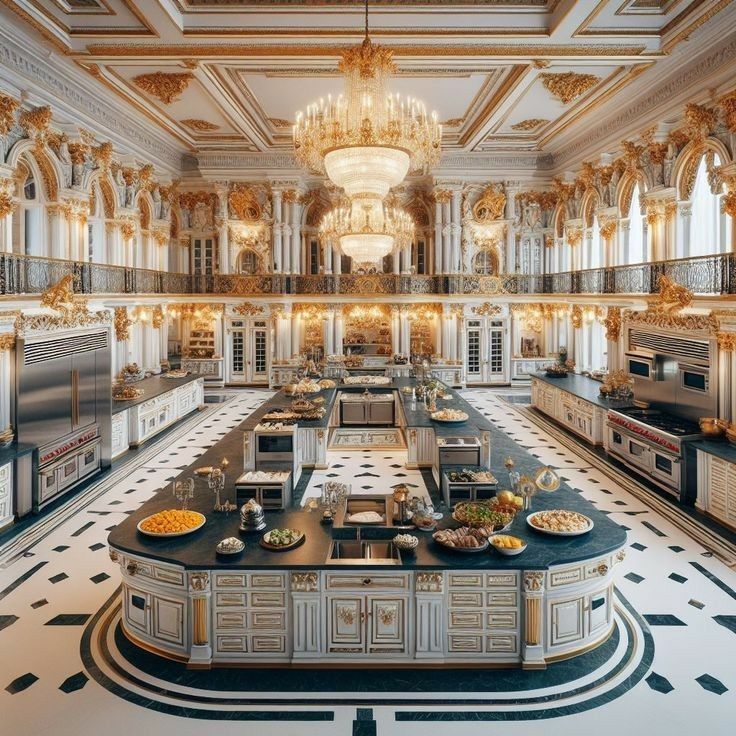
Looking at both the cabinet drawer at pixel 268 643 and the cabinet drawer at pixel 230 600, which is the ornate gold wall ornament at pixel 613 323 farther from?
the cabinet drawer at pixel 230 600

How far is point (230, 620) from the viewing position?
4953 millimetres

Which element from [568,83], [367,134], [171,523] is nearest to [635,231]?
[568,83]

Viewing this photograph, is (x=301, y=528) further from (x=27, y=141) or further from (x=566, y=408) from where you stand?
(x=566, y=408)

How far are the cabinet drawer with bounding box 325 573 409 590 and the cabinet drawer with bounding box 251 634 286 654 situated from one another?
641 mm

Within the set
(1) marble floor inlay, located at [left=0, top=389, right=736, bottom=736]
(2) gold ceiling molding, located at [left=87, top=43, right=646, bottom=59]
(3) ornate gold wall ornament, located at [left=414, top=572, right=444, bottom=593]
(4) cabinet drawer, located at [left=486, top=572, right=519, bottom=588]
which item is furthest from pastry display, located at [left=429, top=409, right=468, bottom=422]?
(2) gold ceiling molding, located at [left=87, top=43, right=646, bottom=59]

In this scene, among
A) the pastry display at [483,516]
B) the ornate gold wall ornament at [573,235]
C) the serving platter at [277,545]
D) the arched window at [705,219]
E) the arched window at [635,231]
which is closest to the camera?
the serving platter at [277,545]

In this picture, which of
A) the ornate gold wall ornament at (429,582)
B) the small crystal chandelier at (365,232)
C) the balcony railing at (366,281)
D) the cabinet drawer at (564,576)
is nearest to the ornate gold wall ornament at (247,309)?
the balcony railing at (366,281)

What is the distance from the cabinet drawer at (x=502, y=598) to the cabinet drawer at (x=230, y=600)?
7.11 feet

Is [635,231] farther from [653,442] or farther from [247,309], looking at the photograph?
[247,309]

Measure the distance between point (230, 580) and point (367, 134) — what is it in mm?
5149

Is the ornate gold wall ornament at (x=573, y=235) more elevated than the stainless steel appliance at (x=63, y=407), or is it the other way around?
the ornate gold wall ornament at (x=573, y=235)

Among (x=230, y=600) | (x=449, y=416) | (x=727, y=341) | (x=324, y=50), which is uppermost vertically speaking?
(x=324, y=50)

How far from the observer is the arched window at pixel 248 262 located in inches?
814

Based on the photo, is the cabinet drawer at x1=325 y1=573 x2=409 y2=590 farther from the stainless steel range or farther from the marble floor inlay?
the stainless steel range
